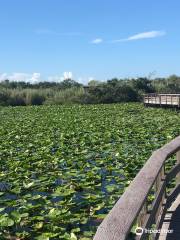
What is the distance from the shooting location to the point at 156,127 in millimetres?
17844

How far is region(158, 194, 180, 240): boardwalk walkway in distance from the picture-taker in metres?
4.32

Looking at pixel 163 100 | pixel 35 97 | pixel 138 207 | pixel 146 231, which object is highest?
pixel 35 97

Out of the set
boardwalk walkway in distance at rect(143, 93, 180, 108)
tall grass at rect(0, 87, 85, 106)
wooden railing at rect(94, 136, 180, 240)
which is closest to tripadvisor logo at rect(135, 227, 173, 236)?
wooden railing at rect(94, 136, 180, 240)

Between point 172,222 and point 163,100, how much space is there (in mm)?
27898

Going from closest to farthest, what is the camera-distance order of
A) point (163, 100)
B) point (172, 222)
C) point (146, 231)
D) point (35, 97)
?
point (146, 231) → point (172, 222) → point (163, 100) → point (35, 97)

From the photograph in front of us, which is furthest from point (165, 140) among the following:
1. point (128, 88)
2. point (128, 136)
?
point (128, 88)

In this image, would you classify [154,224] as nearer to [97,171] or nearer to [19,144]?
[97,171]

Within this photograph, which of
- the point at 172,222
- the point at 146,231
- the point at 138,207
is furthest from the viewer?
the point at 172,222

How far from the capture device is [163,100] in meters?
32.2

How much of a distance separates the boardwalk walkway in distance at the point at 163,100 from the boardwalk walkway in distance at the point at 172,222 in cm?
2387

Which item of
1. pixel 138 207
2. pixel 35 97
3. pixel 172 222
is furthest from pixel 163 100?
pixel 138 207

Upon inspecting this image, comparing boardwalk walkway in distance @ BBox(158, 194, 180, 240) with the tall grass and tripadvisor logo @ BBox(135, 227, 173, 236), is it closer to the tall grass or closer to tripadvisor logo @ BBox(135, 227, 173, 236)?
tripadvisor logo @ BBox(135, 227, 173, 236)

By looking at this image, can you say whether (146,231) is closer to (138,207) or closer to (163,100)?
(138,207)

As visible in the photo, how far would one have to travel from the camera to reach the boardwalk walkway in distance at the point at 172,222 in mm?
4320
